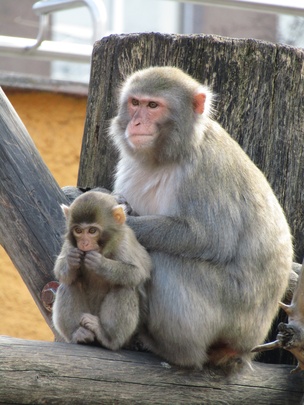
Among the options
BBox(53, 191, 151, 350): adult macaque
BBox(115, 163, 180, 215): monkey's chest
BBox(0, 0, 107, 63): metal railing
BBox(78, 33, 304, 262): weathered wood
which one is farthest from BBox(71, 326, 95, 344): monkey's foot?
BBox(0, 0, 107, 63): metal railing

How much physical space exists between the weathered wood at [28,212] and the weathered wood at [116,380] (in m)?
0.85

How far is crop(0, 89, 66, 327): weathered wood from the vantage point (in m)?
6.13

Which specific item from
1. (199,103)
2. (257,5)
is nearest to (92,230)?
(199,103)

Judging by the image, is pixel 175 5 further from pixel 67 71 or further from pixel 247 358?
pixel 247 358

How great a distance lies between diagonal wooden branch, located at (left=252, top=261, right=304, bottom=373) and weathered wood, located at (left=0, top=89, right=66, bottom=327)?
141cm

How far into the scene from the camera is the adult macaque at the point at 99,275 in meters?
5.47

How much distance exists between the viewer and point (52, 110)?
34.1 ft

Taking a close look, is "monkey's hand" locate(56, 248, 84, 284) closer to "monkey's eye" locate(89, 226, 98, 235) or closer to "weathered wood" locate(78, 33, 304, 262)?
"monkey's eye" locate(89, 226, 98, 235)

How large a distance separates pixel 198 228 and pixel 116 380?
0.99 metres

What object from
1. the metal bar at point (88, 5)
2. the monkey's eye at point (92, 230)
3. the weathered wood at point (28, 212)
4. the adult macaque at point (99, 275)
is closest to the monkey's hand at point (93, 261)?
the adult macaque at point (99, 275)

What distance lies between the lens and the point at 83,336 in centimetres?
554

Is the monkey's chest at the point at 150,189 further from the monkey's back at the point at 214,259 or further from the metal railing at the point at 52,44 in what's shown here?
the metal railing at the point at 52,44

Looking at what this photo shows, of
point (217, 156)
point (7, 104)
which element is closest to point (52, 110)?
point (7, 104)

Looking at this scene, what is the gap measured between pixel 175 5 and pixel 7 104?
5.50m
